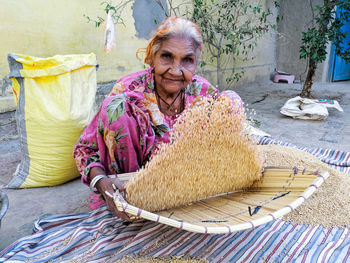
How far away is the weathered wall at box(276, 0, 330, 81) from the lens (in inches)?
271

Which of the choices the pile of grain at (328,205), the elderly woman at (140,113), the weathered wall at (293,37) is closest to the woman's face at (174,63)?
the elderly woman at (140,113)

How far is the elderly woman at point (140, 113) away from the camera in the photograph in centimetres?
137

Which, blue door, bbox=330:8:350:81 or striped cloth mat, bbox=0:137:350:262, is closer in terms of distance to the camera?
striped cloth mat, bbox=0:137:350:262

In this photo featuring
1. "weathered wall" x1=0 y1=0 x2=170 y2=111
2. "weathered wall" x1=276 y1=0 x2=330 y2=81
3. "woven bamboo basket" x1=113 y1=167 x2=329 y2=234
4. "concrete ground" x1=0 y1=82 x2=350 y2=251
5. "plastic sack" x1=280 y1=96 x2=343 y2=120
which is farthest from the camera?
"weathered wall" x1=276 y1=0 x2=330 y2=81

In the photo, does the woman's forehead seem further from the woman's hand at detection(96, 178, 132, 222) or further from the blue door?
the blue door

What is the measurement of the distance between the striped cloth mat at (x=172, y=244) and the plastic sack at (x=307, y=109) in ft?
8.48

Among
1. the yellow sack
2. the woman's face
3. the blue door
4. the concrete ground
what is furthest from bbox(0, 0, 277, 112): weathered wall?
the blue door

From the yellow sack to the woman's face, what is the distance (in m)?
0.79

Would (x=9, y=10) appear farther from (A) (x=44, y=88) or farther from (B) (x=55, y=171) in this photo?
(B) (x=55, y=171)

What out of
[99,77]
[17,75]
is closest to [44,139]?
[17,75]

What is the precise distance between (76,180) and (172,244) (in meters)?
1.16

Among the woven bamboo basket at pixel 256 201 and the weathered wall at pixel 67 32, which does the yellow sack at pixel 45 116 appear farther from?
the woven bamboo basket at pixel 256 201

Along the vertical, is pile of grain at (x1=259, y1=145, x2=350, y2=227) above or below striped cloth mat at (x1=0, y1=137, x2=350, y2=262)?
above

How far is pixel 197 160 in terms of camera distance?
3.97 feet
